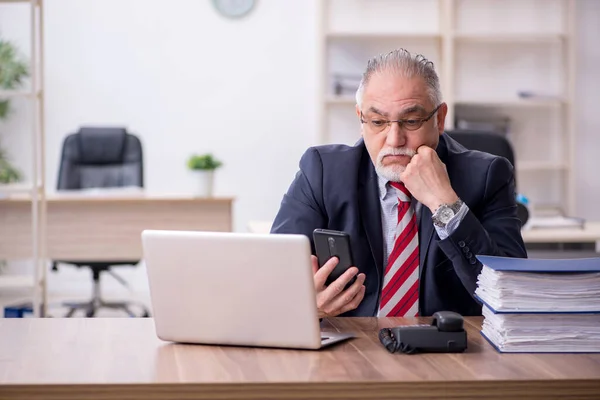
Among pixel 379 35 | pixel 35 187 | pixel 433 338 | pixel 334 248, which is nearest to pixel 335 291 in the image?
pixel 334 248

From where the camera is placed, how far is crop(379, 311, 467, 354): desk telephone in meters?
1.46

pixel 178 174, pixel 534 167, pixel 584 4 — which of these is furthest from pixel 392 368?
pixel 584 4

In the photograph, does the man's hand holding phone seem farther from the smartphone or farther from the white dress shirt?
the white dress shirt

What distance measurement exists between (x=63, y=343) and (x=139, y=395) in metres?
0.34

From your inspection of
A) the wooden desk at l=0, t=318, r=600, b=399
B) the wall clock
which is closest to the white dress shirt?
the wooden desk at l=0, t=318, r=600, b=399

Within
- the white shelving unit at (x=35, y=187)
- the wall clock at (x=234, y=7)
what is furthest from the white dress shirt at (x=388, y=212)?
the wall clock at (x=234, y=7)

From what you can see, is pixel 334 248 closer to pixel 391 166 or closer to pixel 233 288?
pixel 233 288

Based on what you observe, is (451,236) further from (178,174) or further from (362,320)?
(178,174)

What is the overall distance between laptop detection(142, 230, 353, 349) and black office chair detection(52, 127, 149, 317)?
3.52 m

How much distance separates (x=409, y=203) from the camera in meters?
2.01

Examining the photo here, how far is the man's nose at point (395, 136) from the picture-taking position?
1934mm

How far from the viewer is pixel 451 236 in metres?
1.85

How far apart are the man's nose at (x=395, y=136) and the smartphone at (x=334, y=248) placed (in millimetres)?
382

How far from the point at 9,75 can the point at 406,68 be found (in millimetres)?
4477
